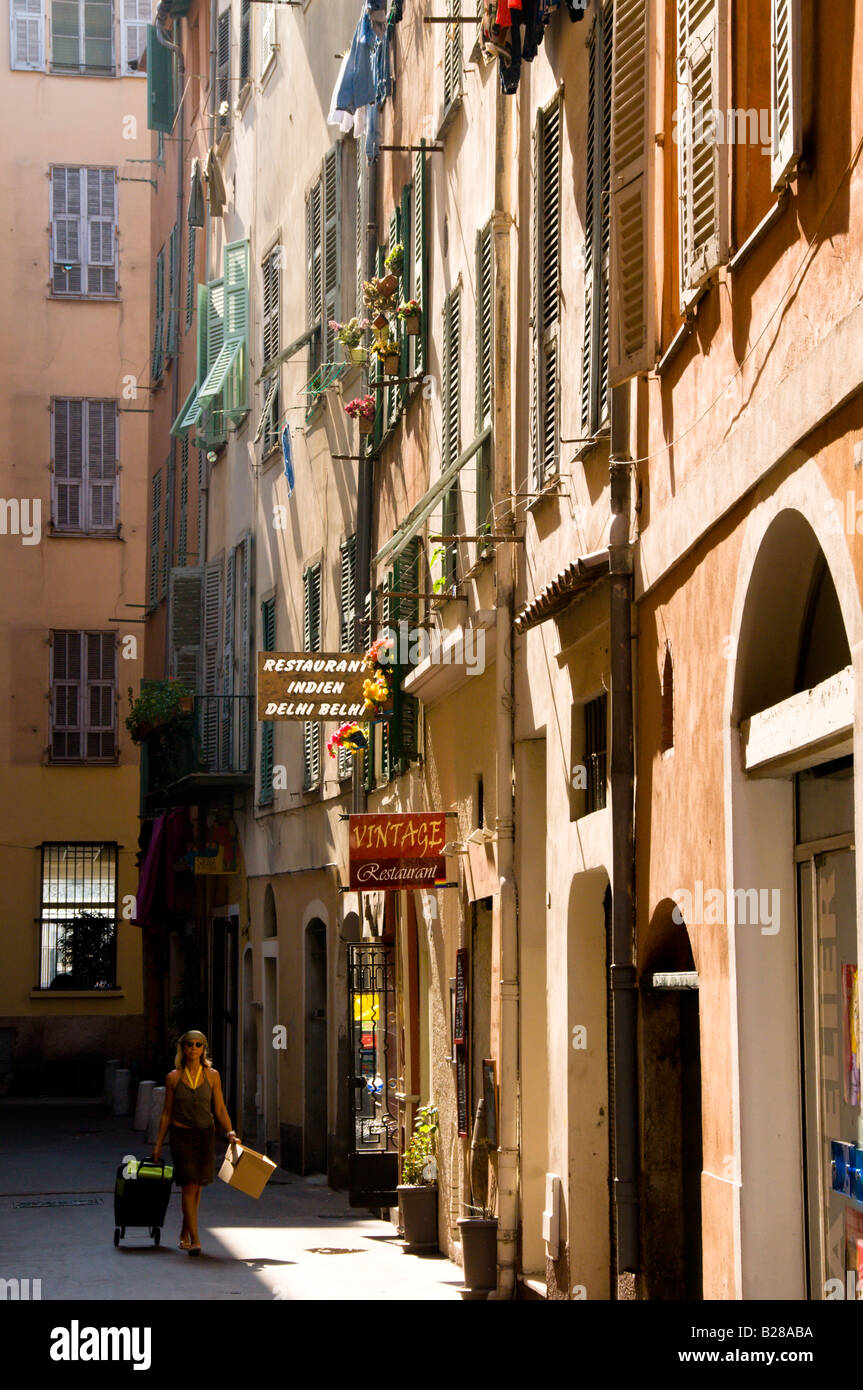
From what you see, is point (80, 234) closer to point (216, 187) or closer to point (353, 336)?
point (216, 187)

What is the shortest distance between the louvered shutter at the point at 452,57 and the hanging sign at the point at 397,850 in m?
5.18

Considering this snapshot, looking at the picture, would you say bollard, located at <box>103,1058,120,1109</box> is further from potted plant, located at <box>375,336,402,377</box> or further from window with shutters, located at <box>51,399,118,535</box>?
potted plant, located at <box>375,336,402,377</box>

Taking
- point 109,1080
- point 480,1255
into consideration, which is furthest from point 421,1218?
point 109,1080

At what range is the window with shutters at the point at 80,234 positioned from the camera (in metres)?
36.5

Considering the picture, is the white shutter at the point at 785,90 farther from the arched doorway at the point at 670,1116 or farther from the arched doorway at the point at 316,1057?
the arched doorway at the point at 316,1057

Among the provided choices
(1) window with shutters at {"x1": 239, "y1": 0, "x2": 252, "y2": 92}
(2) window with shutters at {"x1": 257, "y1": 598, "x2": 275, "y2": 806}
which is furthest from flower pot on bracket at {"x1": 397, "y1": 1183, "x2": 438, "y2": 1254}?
(1) window with shutters at {"x1": 239, "y1": 0, "x2": 252, "y2": 92}

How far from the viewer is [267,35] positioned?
24.7 m

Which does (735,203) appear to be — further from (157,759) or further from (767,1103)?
(157,759)

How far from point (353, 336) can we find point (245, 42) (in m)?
10.2

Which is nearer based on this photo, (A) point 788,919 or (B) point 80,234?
(A) point 788,919

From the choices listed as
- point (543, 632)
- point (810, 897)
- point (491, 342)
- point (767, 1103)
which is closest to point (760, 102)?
point (810, 897)

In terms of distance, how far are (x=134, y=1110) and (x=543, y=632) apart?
765 inches

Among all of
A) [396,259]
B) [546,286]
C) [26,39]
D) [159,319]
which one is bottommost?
[546,286]

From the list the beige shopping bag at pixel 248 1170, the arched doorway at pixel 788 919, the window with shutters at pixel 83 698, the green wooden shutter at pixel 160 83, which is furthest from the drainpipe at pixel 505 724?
the window with shutters at pixel 83 698
